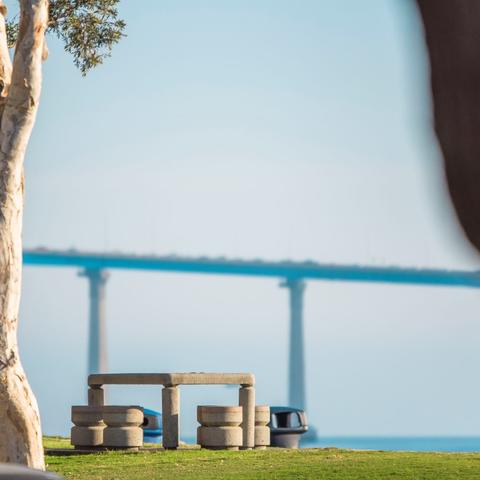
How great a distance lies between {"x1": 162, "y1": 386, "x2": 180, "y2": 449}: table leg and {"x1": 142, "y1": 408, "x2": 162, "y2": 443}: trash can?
5913 millimetres

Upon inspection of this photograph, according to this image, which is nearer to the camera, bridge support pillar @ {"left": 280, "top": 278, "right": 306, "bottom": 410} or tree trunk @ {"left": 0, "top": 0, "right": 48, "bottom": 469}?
tree trunk @ {"left": 0, "top": 0, "right": 48, "bottom": 469}

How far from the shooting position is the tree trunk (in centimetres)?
1539

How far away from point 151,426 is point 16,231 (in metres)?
12.4

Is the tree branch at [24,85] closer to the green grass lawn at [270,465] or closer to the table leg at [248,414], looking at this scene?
the green grass lawn at [270,465]

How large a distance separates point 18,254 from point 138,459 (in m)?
4.96

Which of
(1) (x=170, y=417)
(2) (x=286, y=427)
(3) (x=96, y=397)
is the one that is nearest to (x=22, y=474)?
(1) (x=170, y=417)

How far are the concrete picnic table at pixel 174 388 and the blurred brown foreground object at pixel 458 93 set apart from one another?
2032 cm

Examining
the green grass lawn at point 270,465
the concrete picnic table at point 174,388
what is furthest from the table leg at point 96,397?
the green grass lawn at point 270,465

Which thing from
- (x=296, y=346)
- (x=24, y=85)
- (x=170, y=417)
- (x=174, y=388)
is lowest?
(x=170, y=417)

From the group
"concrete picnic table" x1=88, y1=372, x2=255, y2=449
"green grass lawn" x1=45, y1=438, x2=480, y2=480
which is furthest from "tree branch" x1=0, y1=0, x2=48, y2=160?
"concrete picnic table" x1=88, y1=372, x2=255, y2=449

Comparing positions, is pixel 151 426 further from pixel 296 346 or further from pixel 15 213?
pixel 296 346

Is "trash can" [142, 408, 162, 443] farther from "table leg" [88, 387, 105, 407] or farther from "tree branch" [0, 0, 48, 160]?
"tree branch" [0, 0, 48, 160]

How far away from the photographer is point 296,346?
9356 centimetres

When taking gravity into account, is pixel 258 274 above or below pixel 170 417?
above
